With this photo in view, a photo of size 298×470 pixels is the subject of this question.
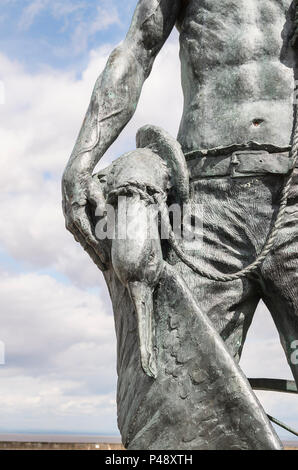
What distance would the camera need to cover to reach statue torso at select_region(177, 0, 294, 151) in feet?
15.0

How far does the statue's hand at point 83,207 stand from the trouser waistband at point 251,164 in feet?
2.14

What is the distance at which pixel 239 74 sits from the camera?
4672 millimetres

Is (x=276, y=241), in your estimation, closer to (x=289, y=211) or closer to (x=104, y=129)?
(x=289, y=211)

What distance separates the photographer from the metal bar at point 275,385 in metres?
5.16

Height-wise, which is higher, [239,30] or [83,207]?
[239,30]

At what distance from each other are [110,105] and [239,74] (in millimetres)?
754

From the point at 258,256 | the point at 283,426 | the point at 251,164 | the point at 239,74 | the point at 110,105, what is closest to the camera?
the point at 258,256

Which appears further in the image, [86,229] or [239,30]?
[239,30]

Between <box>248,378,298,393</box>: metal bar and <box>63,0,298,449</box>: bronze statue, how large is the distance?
1.93ft

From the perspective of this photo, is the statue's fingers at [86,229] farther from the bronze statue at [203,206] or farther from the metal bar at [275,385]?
the metal bar at [275,385]

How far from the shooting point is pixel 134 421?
4.09 m

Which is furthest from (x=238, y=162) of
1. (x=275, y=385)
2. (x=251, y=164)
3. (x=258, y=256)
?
(x=275, y=385)

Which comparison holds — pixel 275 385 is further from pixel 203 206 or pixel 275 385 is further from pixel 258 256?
pixel 203 206
